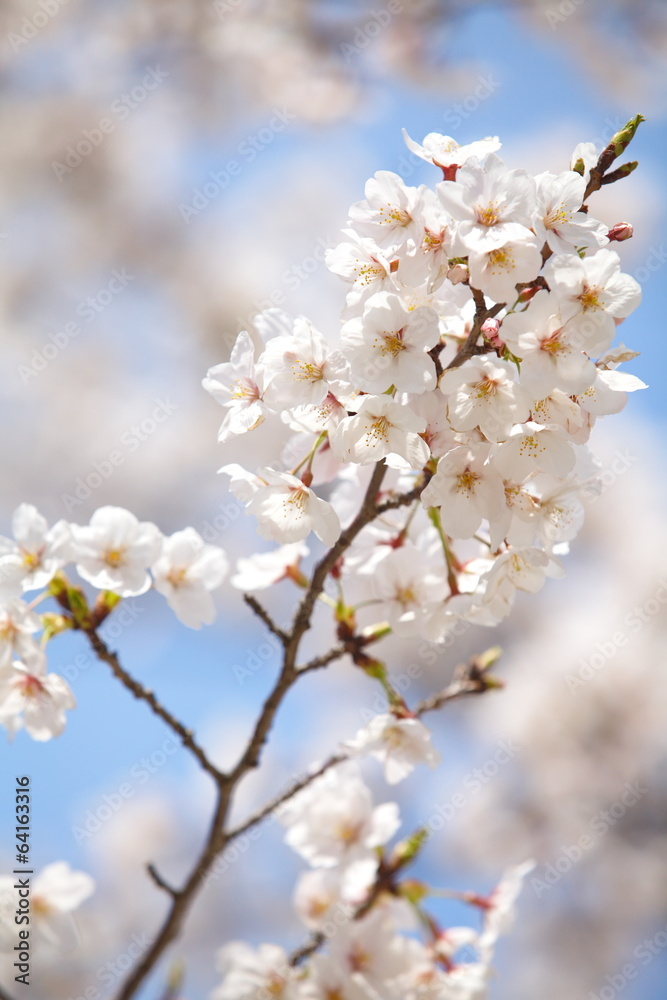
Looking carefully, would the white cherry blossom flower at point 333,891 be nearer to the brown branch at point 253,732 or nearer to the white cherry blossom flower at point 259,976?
the white cherry blossom flower at point 259,976

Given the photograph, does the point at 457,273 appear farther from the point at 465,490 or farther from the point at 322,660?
the point at 322,660

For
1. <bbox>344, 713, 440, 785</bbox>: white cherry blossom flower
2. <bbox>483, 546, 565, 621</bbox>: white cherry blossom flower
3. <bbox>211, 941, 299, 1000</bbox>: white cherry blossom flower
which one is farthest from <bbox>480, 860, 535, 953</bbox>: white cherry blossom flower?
<bbox>483, 546, 565, 621</bbox>: white cherry blossom flower

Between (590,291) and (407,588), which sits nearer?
(590,291)

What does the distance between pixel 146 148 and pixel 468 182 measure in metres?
3.79

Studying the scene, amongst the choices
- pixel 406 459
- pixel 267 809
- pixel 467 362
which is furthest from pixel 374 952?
pixel 467 362

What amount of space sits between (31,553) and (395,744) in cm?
59

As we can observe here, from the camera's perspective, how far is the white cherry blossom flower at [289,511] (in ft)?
3.13

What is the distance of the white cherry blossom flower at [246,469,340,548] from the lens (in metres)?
0.95

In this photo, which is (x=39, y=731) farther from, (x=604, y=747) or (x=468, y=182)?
(x=604, y=747)

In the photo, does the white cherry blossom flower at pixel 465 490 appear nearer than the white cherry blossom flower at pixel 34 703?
Yes

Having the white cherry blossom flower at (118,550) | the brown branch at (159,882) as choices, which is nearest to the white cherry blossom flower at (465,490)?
the white cherry blossom flower at (118,550)

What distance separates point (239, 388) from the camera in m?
1.02

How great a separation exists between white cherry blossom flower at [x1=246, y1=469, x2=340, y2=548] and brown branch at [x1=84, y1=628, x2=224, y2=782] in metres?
0.33

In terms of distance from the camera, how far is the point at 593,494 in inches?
40.9
